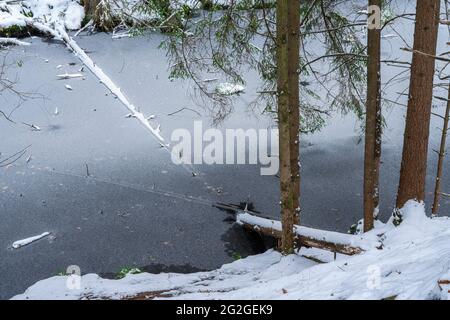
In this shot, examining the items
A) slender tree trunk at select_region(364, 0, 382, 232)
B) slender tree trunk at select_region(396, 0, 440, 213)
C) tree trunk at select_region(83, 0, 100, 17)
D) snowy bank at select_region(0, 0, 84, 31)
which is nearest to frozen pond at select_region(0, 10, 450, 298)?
slender tree trunk at select_region(364, 0, 382, 232)

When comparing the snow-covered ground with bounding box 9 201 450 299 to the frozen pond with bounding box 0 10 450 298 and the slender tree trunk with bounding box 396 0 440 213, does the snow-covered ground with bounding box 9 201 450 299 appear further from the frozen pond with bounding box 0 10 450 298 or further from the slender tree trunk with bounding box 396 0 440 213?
the frozen pond with bounding box 0 10 450 298

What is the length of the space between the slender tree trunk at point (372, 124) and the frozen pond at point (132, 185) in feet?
4.71

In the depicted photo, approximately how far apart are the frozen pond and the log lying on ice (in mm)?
558

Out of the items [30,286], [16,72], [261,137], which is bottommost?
[30,286]

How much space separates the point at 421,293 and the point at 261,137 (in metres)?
8.48

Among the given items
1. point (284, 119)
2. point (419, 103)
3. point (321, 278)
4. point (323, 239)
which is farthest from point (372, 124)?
point (321, 278)

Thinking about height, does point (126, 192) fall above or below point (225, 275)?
above

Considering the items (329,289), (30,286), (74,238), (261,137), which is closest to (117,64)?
(261,137)

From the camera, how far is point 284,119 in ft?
19.9

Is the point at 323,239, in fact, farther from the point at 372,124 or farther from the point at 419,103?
the point at 419,103

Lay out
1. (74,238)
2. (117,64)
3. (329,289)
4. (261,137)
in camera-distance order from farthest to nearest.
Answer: (117,64)
(261,137)
(74,238)
(329,289)

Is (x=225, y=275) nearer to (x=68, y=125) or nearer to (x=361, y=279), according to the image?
(x=361, y=279)

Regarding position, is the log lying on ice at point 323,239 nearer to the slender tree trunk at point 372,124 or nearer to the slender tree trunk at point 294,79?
the slender tree trunk at point 294,79

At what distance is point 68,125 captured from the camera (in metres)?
12.7
